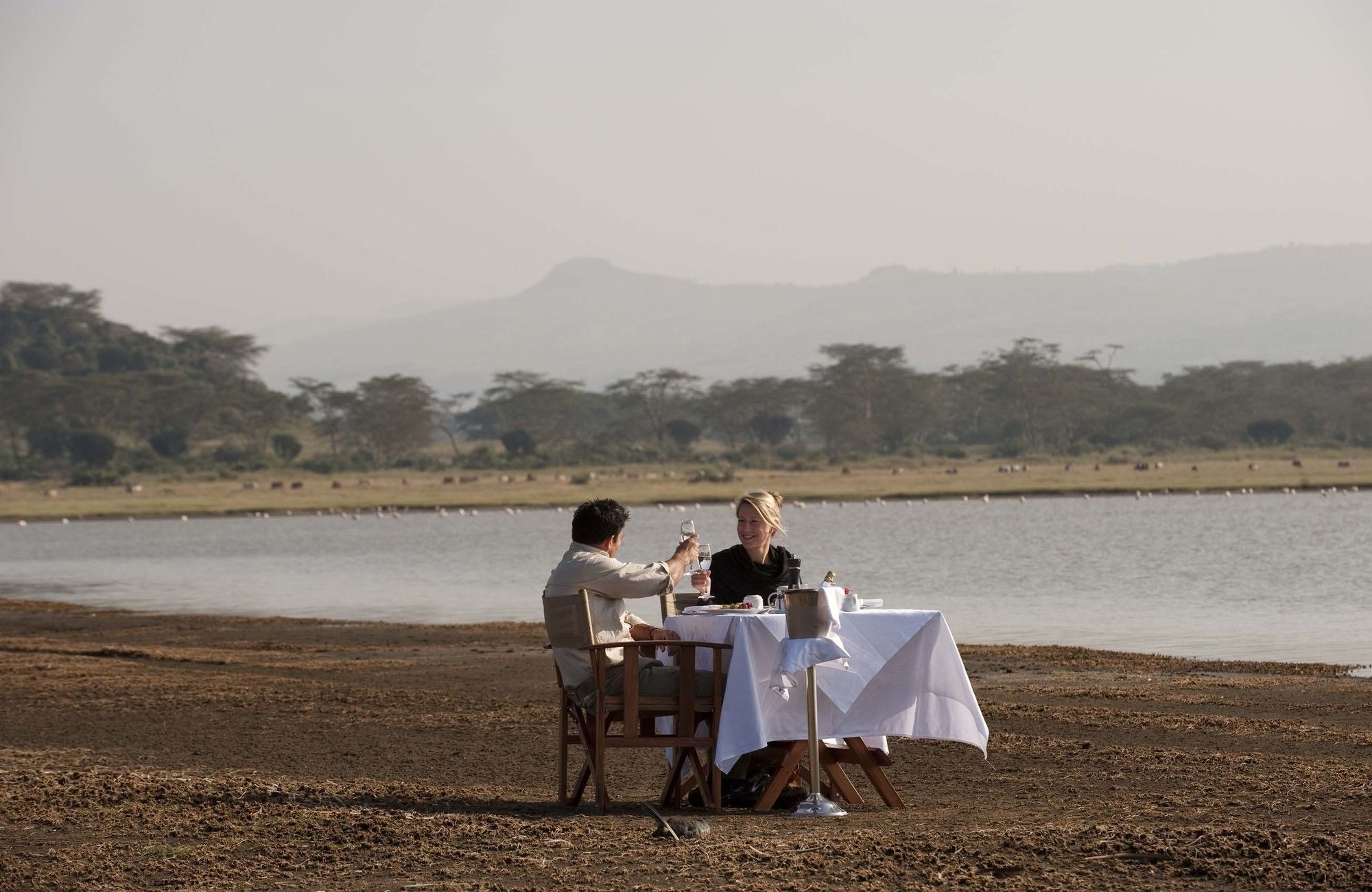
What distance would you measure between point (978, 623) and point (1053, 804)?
1283 cm

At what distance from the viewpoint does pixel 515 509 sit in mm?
68688

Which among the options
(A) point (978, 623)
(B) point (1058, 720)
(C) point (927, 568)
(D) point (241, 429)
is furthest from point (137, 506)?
(B) point (1058, 720)

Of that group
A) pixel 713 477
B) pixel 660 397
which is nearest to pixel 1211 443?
pixel 713 477

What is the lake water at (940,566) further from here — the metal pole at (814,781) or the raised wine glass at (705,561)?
the metal pole at (814,781)

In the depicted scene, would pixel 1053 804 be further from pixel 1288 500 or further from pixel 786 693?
pixel 1288 500

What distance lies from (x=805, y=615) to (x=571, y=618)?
102 cm

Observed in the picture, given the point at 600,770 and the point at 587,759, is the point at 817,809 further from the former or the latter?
the point at 587,759

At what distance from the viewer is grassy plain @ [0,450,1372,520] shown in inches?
2761

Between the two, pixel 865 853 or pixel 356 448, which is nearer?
pixel 865 853

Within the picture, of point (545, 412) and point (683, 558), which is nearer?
point (683, 558)

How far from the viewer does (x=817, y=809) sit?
7.08 meters

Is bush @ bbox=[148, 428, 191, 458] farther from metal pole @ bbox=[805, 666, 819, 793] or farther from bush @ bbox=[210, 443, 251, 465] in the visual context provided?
metal pole @ bbox=[805, 666, 819, 793]

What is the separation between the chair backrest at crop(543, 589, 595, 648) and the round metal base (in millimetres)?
1049

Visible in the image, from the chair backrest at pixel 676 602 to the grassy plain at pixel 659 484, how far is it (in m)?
53.9
